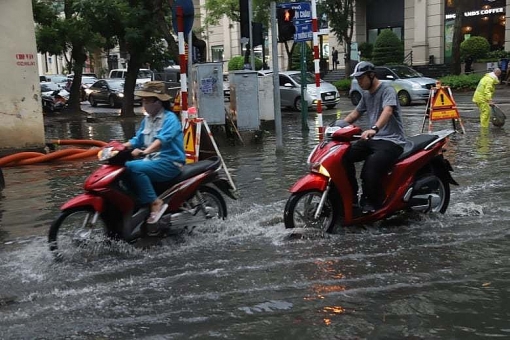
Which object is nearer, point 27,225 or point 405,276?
point 405,276

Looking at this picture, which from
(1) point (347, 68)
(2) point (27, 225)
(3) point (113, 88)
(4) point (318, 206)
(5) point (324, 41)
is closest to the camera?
(4) point (318, 206)

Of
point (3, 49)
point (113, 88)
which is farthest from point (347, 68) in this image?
point (3, 49)

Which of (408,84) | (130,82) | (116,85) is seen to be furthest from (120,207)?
(116,85)

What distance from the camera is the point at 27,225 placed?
23.6 feet

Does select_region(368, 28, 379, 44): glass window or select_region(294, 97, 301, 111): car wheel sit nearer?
select_region(294, 97, 301, 111): car wheel

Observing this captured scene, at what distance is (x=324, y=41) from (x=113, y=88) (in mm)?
19074

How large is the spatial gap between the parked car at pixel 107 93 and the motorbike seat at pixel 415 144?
90.9ft

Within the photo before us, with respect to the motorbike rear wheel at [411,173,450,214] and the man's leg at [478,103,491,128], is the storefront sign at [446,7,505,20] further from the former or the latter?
the motorbike rear wheel at [411,173,450,214]

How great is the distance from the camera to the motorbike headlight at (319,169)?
6066 millimetres

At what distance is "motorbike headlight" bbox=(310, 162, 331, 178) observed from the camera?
6.07 m

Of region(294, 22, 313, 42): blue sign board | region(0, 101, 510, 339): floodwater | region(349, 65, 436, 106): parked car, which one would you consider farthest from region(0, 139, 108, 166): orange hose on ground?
region(349, 65, 436, 106): parked car

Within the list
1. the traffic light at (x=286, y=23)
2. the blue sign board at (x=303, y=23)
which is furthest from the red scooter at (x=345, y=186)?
the blue sign board at (x=303, y=23)

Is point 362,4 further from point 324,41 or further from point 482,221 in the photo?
point 482,221

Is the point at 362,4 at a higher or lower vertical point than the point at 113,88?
higher
